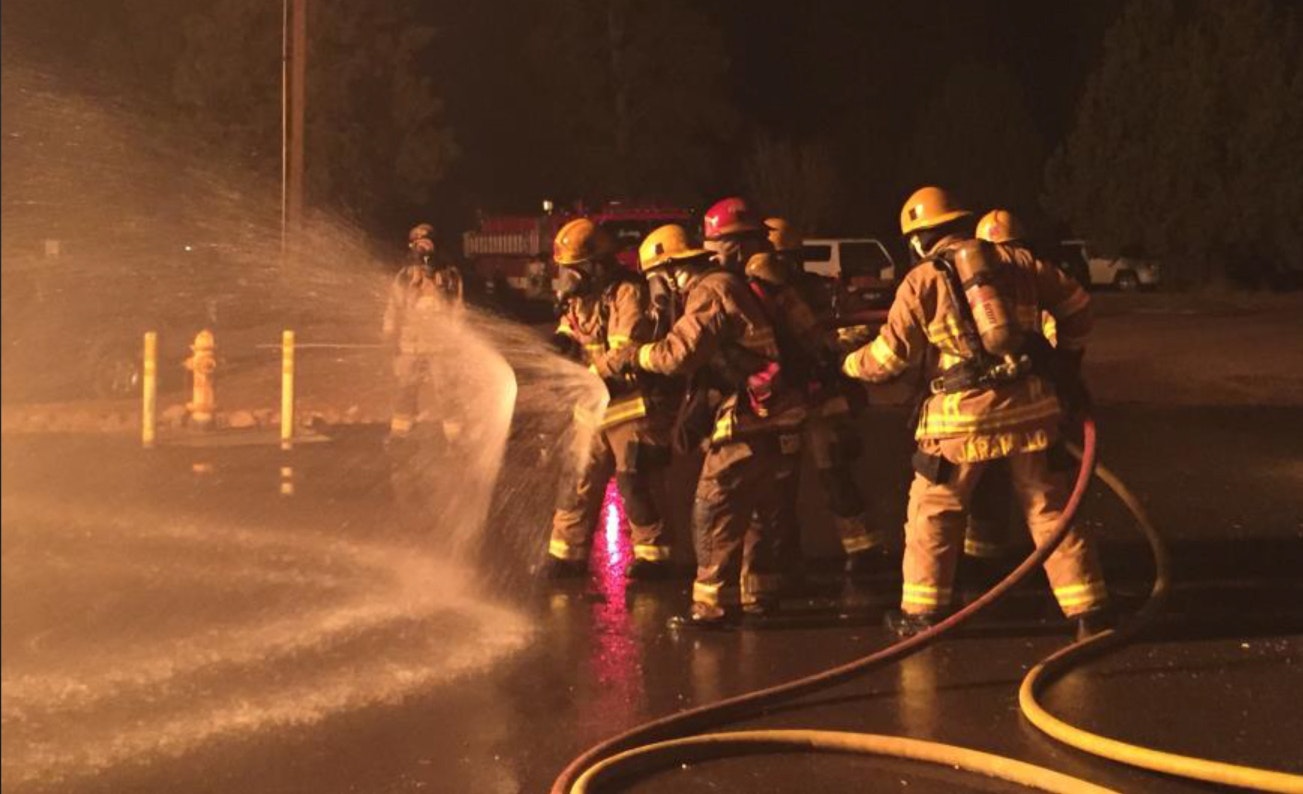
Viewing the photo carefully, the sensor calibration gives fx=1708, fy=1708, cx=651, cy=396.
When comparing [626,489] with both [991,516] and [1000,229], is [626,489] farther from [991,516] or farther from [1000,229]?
[1000,229]

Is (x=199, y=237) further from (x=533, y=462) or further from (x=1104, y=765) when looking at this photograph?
(x=1104, y=765)

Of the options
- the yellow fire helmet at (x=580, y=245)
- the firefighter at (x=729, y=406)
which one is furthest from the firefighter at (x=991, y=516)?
the yellow fire helmet at (x=580, y=245)

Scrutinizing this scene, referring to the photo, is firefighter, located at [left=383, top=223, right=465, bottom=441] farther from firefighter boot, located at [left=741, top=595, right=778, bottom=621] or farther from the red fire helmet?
firefighter boot, located at [left=741, top=595, right=778, bottom=621]

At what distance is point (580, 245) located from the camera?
27.0 feet

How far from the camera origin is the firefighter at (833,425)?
8352mm

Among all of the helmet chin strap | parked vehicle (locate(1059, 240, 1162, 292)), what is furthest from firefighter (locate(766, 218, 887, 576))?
parked vehicle (locate(1059, 240, 1162, 292))

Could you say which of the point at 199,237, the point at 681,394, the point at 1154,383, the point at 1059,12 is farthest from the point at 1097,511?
the point at 1059,12

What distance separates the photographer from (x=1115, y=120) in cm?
4147

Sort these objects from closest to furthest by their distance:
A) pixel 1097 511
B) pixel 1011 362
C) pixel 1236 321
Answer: pixel 1011 362, pixel 1097 511, pixel 1236 321

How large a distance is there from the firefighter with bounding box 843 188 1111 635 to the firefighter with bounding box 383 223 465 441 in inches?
238

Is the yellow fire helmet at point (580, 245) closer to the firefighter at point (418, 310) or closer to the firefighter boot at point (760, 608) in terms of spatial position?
the firefighter boot at point (760, 608)

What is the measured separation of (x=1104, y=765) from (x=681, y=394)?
3148mm

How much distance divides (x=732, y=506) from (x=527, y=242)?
27093mm

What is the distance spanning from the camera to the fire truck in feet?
97.8
